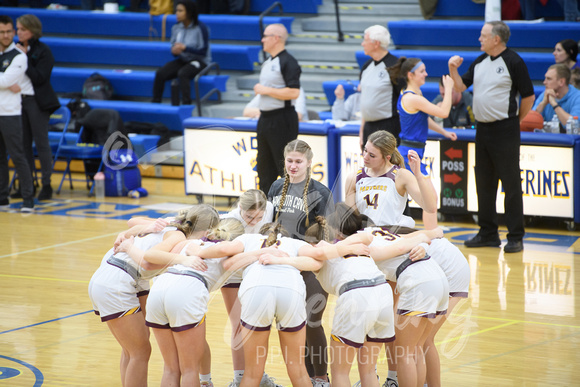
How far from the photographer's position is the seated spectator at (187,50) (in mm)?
13672

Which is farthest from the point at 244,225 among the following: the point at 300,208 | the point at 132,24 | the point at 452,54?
the point at 132,24

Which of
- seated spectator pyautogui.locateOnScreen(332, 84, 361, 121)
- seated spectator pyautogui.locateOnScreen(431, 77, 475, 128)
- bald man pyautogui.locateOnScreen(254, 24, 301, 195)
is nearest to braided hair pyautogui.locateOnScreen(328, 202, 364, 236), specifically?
bald man pyautogui.locateOnScreen(254, 24, 301, 195)

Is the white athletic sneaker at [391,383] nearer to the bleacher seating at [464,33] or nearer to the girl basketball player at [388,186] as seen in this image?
the girl basketball player at [388,186]

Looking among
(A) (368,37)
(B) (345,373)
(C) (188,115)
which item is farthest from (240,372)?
(C) (188,115)

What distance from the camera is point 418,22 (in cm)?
1359

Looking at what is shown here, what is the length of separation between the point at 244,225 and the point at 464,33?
369 inches

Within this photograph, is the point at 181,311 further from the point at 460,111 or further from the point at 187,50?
the point at 187,50

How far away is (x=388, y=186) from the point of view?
5195 millimetres

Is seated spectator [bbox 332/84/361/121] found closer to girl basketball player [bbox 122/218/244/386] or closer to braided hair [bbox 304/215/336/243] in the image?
braided hair [bbox 304/215/336/243]

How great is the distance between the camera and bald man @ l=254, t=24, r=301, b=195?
362 inches

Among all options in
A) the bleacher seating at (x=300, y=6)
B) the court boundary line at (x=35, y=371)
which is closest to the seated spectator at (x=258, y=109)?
the bleacher seating at (x=300, y=6)

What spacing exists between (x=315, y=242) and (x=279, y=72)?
15.7ft

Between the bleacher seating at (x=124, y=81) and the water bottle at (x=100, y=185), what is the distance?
3188 mm

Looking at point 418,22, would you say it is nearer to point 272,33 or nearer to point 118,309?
point 272,33
